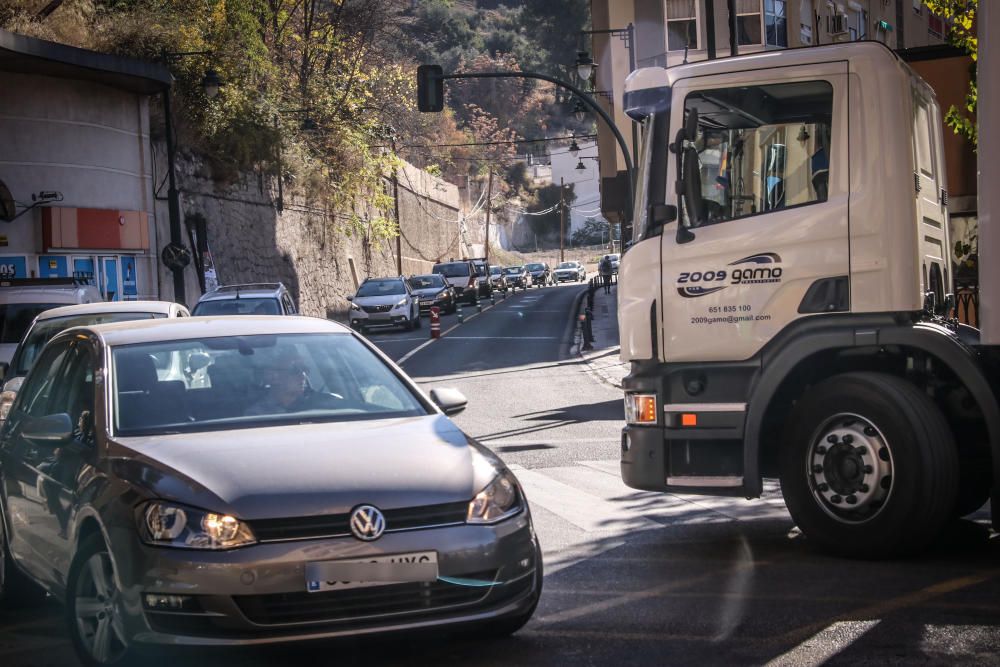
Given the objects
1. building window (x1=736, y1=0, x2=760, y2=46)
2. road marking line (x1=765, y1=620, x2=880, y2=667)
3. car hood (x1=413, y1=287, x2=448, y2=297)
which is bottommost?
road marking line (x1=765, y1=620, x2=880, y2=667)

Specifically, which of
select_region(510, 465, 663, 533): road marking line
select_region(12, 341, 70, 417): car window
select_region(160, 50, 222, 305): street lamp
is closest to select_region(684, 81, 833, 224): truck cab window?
select_region(510, 465, 663, 533): road marking line

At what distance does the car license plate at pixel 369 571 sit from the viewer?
4.97 m

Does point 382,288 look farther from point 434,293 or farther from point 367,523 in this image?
point 367,523

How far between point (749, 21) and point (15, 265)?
21.6m

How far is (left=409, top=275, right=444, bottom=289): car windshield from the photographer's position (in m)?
46.3

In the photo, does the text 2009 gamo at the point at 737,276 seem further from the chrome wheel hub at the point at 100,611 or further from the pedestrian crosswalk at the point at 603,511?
the chrome wheel hub at the point at 100,611

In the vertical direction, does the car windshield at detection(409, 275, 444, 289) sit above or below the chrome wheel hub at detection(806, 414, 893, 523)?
above

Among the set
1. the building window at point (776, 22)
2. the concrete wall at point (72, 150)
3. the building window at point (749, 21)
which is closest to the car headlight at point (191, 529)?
the concrete wall at point (72, 150)

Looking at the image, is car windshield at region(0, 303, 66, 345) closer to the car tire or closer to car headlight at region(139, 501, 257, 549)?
the car tire

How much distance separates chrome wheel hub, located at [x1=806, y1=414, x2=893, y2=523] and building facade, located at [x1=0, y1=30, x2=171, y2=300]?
2418 cm

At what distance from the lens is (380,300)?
38469mm

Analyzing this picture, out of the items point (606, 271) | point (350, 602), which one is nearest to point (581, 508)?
point (350, 602)

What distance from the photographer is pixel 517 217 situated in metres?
117

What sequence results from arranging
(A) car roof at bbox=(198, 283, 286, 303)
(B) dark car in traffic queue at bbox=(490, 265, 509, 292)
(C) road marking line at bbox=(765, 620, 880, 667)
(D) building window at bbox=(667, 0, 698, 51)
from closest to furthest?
(C) road marking line at bbox=(765, 620, 880, 667), (A) car roof at bbox=(198, 283, 286, 303), (D) building window at bbox=(667, 0, 698, 51), (B) dark car in traffic queue at bbox=(490, 265, 509, 292)
